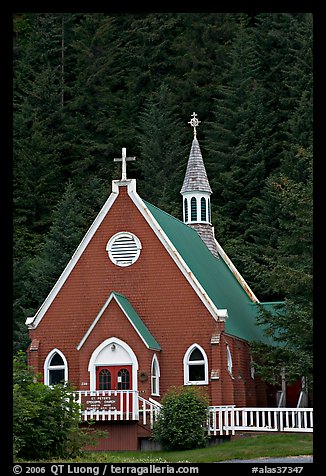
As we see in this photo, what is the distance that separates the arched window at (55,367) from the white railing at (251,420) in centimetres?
686

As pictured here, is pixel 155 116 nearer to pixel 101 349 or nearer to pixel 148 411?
pixel 101 349

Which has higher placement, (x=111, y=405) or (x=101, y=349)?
(x=101, y=349)

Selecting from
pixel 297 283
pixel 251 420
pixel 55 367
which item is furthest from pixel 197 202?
pixel 251 420

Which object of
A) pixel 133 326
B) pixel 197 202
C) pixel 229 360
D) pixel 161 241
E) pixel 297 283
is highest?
pixel 197 202

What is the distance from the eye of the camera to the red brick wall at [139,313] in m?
36.6

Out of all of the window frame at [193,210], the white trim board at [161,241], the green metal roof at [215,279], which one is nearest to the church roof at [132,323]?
the white trim board at [161,241]

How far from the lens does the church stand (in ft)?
119

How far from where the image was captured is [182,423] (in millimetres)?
32812

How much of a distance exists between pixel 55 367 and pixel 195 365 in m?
5.39

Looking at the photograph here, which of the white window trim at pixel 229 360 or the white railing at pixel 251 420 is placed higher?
the white window trim at pixel 229 360

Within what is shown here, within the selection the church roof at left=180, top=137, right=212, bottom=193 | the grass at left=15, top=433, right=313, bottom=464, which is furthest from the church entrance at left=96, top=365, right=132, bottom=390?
the church roof at left=180, top=137, right=212, bottom=193

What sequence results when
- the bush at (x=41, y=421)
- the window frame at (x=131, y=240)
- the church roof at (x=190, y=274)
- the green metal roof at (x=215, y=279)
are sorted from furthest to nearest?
the green metal roof at (x=215, y=279)
the window frame at (x=131, y=240)
the church roof at (x=190, y=274)
the bush at (x=41, y=421)

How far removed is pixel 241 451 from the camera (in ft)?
95.6

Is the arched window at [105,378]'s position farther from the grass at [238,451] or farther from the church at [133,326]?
the grass at [238,451]
